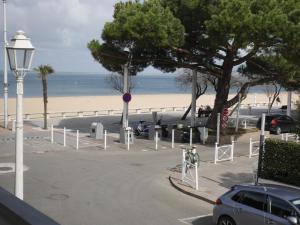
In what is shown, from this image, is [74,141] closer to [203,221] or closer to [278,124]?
[278,124]

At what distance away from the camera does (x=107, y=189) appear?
52.4 ft

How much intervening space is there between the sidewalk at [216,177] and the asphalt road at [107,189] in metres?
0.32

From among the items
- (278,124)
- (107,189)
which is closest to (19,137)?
(107,189)

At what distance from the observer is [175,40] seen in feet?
82.8

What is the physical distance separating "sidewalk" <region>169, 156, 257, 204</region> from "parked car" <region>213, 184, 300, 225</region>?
351 centimetres

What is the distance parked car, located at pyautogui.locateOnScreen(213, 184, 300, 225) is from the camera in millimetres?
9695

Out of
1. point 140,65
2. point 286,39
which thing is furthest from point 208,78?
point 286,39

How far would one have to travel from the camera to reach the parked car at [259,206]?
31.8ft

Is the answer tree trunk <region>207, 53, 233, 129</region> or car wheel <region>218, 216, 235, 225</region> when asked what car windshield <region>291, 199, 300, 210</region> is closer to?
car wheel <region>218, 216, 235, 225</region>

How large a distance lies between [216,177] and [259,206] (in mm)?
7685

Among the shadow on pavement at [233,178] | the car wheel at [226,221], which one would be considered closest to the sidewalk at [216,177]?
the shadow on pavement at [233,178]

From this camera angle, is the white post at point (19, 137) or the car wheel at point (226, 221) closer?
the white post at point (19, 137)

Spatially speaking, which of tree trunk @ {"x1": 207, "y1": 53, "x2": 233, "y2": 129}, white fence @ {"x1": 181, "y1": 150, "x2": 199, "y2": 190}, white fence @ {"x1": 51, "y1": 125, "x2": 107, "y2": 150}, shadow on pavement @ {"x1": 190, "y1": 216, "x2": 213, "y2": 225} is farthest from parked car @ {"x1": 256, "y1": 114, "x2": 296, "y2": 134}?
shadow on pavement @ {"x1": 190, "y1": 216, "x2": 213, "y2": 225}

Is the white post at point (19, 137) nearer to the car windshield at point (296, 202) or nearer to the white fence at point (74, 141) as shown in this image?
the car windshield at point (296, 202)
